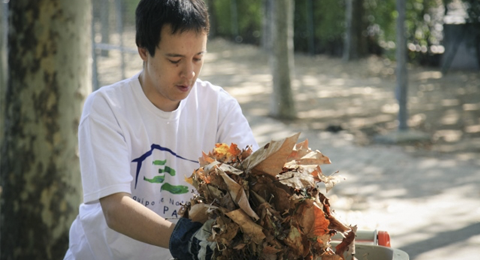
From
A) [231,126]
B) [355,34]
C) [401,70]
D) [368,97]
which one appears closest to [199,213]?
[231,126]

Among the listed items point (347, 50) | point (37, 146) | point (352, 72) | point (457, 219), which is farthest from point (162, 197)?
point (347, 50)

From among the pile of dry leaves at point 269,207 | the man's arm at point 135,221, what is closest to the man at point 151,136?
the man's arm at point 135,221

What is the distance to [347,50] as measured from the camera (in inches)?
710

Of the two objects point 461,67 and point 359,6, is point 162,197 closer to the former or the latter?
point 461,67

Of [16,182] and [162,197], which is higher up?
[162,197]

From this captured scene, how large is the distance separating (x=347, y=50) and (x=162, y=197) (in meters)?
16.0

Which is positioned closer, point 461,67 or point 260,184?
point 260,184

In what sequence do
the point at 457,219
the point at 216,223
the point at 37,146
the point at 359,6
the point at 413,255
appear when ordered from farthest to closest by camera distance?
the point at 359,6
the point at 457,219
the point at 413,255
the point at 37,146
the point at 216,223

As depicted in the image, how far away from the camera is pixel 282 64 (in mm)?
10883

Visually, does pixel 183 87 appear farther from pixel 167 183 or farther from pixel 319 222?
pixel 319 222

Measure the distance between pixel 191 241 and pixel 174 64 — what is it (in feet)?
2.29

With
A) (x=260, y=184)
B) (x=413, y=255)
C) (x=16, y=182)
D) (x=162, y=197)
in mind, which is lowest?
(x=413, y=255)

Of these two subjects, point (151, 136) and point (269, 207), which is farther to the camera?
point (151, 136)

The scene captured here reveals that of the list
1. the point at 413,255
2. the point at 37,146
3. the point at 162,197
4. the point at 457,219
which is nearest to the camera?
the point at 162,197
